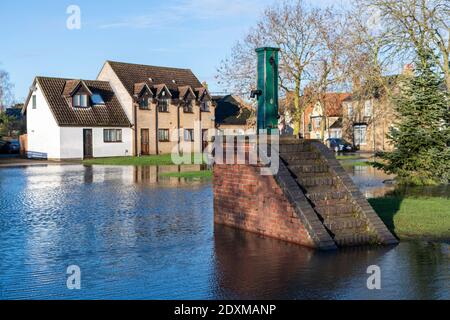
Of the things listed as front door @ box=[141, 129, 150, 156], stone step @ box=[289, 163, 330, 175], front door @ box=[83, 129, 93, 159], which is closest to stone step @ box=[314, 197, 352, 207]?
stone step @ box=[289, 163, 330, 175]

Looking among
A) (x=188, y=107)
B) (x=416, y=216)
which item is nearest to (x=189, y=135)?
(x=188, y=107)

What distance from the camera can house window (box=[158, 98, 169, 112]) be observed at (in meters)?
51.0

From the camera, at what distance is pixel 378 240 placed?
10531 millimetres

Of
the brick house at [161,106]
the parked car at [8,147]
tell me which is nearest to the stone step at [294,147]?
the brick house at [161,106]

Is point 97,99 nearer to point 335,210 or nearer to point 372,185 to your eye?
point 372,185

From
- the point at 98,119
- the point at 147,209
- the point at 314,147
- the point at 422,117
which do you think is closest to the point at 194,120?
the point at 98,119

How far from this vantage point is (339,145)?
55.2 metres

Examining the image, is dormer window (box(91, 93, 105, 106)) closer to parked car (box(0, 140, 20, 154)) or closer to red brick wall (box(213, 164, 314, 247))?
parked car (box(0, 140, 20, 154))

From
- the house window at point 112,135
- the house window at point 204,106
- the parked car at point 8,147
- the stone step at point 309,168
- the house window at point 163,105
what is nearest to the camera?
A: the stone step at point 309,168

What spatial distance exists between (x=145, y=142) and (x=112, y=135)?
140 inches

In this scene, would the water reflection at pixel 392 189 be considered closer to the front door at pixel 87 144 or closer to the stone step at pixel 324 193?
the stone step at pixel 324 193

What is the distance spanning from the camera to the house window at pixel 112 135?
4672 cm

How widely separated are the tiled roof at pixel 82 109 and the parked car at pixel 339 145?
20.2 meters
